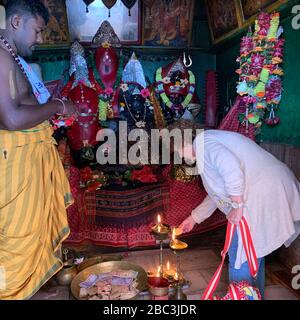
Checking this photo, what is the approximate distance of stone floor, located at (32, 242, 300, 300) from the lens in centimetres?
234

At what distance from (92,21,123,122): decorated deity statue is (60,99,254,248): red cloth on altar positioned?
1.47m

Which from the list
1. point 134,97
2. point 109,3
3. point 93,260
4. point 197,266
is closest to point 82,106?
point 134,97

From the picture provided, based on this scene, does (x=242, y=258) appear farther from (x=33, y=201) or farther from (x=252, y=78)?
(x=252, y=78)

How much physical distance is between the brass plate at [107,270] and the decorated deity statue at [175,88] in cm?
259

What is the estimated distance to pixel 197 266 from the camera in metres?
2.77

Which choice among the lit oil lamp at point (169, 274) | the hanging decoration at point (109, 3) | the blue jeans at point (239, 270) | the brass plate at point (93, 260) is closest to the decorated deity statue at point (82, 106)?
the hanging decoration at point (109, 3)

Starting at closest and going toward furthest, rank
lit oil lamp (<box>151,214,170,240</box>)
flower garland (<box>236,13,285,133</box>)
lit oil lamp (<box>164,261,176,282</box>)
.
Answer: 1. lit oil lamp (<box>151,214,170,240</box>)
2. lit oil lamp (<box>164,261,176,282</box>)
3. flower garland (<box>236,13,285,133</box>)

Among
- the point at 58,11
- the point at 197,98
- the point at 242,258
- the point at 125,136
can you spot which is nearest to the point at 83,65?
the point at 58,11

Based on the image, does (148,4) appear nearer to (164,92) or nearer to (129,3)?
(129,3)

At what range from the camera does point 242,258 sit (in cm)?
189

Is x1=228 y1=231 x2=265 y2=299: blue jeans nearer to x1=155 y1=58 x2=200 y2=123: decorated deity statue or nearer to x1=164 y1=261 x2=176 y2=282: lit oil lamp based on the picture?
x1=164 y1=261 x2=176 y2=282: lit oil lamp

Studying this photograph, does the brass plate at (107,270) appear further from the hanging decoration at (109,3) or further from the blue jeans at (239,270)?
the hanging decoration at (109,3)

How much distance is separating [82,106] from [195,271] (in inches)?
96.2

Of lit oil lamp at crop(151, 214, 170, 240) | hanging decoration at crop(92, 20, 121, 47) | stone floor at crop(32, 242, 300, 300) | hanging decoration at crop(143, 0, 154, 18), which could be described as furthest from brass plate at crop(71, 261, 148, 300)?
hanging decoration at crop(143, 0, 154, 18)
